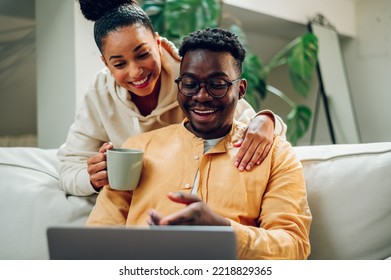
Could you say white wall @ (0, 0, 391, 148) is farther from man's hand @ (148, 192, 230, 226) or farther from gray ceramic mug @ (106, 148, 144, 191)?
man's hand @ (148, 192, 230, 226)

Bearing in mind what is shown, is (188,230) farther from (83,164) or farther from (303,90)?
(303,90)

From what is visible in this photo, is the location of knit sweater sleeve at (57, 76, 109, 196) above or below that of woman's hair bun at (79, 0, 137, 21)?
below

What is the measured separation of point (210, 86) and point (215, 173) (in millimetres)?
182

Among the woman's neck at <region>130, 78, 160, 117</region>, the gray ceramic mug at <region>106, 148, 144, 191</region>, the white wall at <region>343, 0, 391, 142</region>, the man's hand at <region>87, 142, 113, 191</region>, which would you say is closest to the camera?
the gray ceramic mug at <region>106, 148, 144, 191</region>

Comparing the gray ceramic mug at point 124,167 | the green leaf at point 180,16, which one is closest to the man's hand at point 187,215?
the gray ceramic mug at point 124,167

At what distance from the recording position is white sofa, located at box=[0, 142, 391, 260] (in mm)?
1006

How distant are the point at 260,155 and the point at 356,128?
2750 mm

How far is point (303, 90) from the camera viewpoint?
9.29 feet

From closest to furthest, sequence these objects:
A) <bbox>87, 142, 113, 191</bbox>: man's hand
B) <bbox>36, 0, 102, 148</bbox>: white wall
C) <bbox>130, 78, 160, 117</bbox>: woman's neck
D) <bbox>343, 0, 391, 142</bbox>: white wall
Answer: <bbox>87, 142, 113, 191</bbox>: man's hand → <bbox>130, 78, 160, 117</bbox>: woman's neck → <bbox>36, 0, 102, 148</bbox>: white wall → <bbox>343, 0, 391, 142</bbox>: white wall

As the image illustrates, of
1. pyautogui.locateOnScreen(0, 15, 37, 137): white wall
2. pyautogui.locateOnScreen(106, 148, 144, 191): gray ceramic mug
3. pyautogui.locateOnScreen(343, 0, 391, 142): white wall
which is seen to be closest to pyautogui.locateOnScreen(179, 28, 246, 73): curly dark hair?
A: pyautogui.locateOnScreen(106, 148, 144, 191): gray ceramic mug

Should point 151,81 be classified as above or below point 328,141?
above

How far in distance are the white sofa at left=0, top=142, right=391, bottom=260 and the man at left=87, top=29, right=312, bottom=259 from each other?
0.14 meters

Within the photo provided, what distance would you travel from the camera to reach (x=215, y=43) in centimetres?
94
